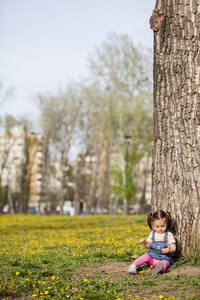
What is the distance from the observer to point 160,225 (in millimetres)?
5617

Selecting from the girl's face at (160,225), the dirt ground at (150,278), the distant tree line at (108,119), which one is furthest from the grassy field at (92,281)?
the distant tree line at (108,119)

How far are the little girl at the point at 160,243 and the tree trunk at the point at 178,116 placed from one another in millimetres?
157

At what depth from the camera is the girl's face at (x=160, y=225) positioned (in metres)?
5.60

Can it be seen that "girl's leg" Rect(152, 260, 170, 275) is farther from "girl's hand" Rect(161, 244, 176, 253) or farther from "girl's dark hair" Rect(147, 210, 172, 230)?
"girl's dark hair" Rect(147, 210, 172, 230)

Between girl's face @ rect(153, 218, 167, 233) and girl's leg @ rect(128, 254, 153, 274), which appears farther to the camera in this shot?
girl's face @ rect(153, 218, 167, 233)

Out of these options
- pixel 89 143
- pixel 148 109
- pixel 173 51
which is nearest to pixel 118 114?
pixel 148 109

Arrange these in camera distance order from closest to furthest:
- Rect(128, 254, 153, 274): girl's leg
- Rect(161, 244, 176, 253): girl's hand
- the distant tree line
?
Rect(128, 254, 153, 274): girl's leg → Rect(161, 244, 176, 253): girl's hand → the distant tree line

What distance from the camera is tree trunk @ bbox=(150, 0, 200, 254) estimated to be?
220 inches

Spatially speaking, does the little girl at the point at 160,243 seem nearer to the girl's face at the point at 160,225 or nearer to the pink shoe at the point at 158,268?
the girl's face at the point at 160,225

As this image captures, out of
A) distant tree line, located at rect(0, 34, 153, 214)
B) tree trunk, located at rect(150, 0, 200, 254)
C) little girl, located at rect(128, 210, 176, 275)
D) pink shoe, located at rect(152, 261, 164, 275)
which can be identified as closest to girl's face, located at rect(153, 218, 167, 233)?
little girl, located at rect(128, 210, 176, 275)

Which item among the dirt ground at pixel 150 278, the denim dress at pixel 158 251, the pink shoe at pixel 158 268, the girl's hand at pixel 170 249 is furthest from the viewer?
the denim dress at pixel 158 251

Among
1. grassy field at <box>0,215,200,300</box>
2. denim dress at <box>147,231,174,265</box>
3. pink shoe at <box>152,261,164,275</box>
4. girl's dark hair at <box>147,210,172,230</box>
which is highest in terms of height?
girl's dark hair at <box>147,210,172,230</box>

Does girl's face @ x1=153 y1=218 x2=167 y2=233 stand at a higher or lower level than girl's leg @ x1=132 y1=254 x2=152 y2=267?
higher

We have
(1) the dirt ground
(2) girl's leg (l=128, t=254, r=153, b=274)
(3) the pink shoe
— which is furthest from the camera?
(2) girl's leg (l=128, t=254, r=153, b=274)
